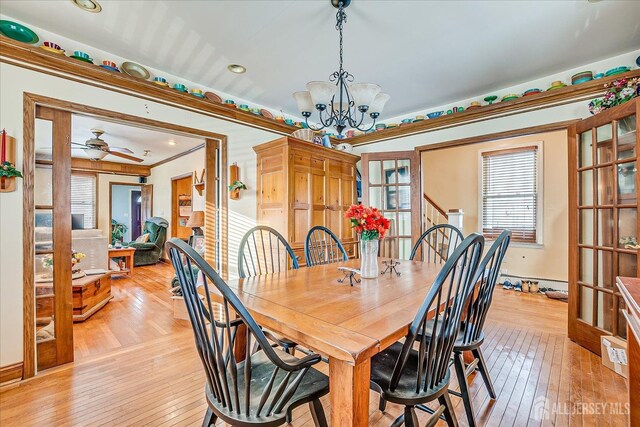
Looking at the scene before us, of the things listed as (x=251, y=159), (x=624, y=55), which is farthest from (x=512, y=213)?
(x=251, y=159)

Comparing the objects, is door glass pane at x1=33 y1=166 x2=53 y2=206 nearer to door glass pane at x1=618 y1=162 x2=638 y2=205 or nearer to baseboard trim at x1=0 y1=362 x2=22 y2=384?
baseboard trim at x1=0 y1=362 x2=22 y2=384

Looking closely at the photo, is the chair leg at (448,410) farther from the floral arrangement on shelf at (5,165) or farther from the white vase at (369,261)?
the floral arrangement on shelf at (5,165)

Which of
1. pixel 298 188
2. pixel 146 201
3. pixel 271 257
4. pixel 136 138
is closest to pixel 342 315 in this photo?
pixel 271 257

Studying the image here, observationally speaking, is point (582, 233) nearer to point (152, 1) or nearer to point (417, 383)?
point (417, 383)

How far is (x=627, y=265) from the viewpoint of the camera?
2.21 meters

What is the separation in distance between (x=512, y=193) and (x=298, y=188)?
3908 mm

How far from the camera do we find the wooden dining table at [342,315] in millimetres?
922

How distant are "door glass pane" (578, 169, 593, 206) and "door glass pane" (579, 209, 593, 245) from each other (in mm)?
80

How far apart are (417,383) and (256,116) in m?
3.18

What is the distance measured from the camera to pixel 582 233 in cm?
263

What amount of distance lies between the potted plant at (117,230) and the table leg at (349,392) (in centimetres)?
885

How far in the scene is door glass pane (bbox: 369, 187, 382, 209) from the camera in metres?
3.93

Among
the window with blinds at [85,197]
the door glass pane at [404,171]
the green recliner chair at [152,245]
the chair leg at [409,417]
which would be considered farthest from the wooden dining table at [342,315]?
the window with blinds at [85,197]

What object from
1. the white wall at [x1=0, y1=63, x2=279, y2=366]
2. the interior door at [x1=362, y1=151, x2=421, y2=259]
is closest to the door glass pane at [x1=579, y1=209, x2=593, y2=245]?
the interior door at [x1=362, y1=151, x2=421, y2=259]
